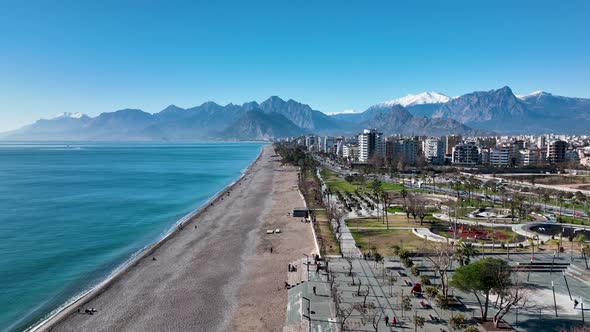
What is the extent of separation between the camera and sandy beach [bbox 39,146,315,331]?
2359 centimetres

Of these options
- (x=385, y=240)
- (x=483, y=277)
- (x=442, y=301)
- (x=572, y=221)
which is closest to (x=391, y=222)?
(x=385, y=240)

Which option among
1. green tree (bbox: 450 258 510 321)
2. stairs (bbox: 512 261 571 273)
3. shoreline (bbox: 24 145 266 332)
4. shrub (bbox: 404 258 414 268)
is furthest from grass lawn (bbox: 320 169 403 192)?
green tree (bbox: 450 258 510 321)

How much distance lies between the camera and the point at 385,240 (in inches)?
1471

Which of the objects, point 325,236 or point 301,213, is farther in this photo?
point 301,213

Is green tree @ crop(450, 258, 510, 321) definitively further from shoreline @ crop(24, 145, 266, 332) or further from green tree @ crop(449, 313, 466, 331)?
shoreline @ crop(24, 145, 266, 332)

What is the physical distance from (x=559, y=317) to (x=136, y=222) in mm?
44061

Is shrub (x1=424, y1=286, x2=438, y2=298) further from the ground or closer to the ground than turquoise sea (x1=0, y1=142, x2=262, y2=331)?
further from the ground

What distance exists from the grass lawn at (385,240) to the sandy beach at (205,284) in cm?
461

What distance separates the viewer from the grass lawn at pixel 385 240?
3475 cm

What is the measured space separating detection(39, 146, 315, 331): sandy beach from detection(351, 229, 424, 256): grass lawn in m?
4.61

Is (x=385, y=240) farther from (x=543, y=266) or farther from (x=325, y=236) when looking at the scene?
(x=543, y=266)

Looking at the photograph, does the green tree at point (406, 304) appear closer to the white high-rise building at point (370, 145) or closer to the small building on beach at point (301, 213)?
the small building on beach at point (301, 213)

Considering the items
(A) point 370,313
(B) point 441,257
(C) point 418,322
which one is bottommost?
(A) point 370,313

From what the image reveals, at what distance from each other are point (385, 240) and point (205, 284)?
55.4ft
